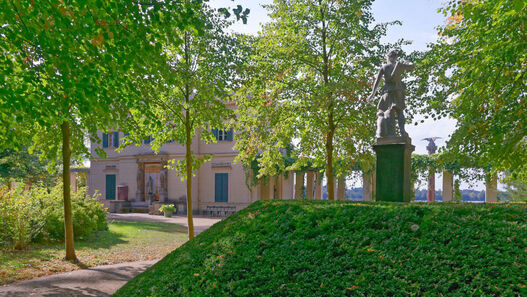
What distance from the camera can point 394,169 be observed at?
8.17m

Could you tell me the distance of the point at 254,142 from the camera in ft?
43.8

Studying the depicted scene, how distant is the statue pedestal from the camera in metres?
8.05

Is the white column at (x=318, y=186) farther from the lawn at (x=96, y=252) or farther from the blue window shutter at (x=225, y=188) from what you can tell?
the lawn at (x=96, y=252)

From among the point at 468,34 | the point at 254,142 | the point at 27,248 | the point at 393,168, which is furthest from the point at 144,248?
the point at 468,34

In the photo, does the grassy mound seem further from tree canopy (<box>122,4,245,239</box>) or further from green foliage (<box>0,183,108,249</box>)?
green foliage (<box>0,183,108,249</box>)

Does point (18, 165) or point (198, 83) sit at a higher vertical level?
point (198, 83)

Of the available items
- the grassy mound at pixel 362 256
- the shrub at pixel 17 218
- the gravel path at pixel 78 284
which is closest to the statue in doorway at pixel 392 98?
the grassy mound at pixel 362 256

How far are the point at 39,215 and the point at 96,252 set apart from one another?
7.66 ft

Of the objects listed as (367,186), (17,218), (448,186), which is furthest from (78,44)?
(448,186)

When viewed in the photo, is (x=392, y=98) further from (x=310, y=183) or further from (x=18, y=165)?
(x=18, y=165)

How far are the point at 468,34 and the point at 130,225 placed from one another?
1620 centimetres

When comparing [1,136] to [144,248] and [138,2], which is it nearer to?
[138,2]

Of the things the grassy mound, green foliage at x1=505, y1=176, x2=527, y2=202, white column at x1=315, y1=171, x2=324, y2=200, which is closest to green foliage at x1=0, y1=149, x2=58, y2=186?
the grassy mound

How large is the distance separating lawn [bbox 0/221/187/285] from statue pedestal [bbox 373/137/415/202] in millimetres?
6801
